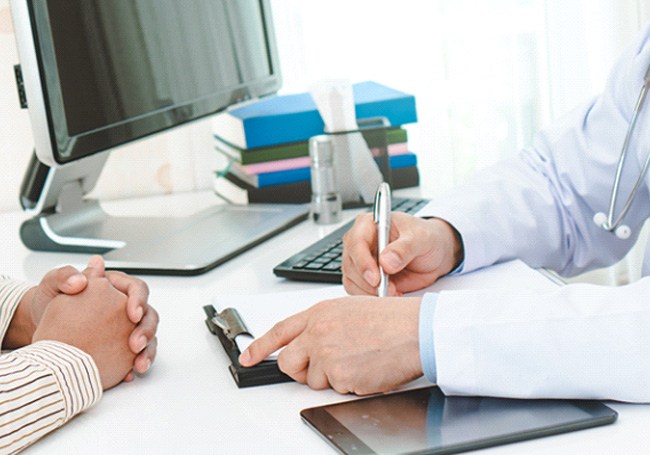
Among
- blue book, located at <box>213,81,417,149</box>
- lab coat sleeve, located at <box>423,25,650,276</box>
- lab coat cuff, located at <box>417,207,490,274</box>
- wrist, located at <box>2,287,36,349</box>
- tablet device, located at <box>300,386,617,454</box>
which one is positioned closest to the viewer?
tablet device, located at <box>300,386,617,454</box>

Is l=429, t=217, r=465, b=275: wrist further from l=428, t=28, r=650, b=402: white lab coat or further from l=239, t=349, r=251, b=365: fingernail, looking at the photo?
l=239, t=349, r=251, b=365: fingernail

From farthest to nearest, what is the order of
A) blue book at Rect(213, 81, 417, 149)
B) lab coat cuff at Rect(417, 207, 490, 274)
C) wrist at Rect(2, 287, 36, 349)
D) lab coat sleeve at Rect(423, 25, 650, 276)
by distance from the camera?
blue book at Rect(213, 81, 417, 149), lab coat sleeve at Rect(423, 25, 650, 276), lab coat cuff at Rect(417, 207, 490, 274), wrist at Rect(2, 287, 36, 349)

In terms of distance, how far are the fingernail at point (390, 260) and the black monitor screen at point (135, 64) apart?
1.34 ft

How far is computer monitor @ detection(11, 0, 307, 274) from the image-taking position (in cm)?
112

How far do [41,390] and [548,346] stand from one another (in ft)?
1.33

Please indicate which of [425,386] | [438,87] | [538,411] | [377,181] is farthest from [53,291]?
[438,87]

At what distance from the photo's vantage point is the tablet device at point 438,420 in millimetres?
674

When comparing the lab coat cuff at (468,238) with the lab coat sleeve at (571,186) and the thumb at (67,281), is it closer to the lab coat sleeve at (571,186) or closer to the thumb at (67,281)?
the lab coat sleeve at (571,186)

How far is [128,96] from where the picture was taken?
127 cm

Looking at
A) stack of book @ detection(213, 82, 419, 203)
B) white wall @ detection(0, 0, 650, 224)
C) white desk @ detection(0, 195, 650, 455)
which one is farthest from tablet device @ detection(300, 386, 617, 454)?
white wall @ detection(0, 0, 650, 224)

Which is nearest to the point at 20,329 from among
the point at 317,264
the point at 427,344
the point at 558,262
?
the point at 317,264

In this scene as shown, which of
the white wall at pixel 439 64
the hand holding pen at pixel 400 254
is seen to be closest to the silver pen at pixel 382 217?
the hand holding pen at pixel 400 254

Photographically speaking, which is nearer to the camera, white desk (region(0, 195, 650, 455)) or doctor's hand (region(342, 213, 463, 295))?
white desk (region(0, 195, 650, 455))

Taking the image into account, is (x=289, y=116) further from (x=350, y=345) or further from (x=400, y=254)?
(x=350, y=345)
